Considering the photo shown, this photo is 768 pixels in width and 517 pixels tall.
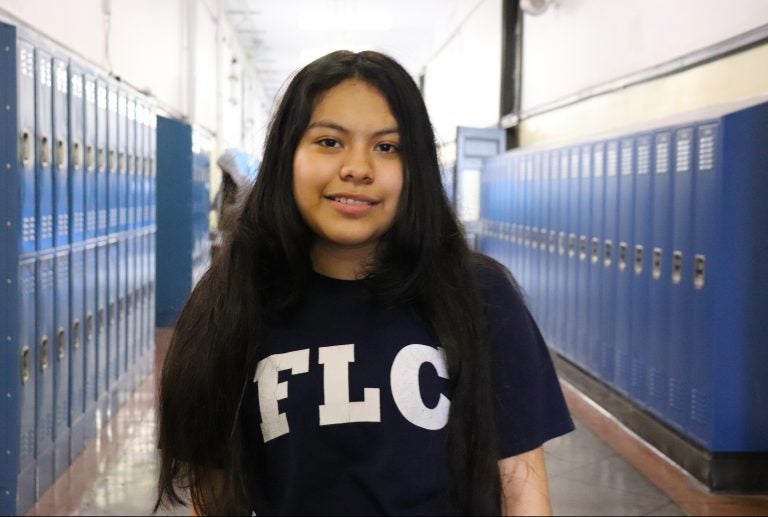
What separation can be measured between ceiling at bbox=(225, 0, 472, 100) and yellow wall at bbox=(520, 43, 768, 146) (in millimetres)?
5321

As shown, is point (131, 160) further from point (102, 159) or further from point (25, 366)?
point (25, 366)

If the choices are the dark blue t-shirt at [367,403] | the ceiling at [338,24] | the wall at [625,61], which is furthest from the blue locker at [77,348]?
the ceiling at [338,24]

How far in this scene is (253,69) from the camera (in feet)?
91.9

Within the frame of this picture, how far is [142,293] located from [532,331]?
681 cm

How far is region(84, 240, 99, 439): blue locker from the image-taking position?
5.86 m

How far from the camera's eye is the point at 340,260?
154 cm

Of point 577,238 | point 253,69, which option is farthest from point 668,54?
point 253,69

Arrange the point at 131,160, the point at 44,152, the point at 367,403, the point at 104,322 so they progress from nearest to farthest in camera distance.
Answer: the point at 367,403, the point at 44,152, the point at 104,322, the point at 131,160

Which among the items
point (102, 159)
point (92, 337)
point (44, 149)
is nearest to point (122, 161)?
point (102, 159)

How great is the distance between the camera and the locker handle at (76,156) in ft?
17.7

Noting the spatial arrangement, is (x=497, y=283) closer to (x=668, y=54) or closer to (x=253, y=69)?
(x=668, y=54)

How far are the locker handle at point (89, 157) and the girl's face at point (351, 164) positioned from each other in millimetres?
4466

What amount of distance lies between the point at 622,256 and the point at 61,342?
332 cm

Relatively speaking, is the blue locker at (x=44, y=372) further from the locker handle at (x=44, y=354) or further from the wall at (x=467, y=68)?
the wall at (x=467, y=68)
